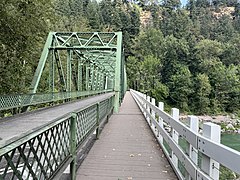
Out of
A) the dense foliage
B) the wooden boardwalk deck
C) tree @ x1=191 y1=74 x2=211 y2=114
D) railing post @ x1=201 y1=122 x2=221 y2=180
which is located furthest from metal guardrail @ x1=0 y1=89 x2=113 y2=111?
tree @ x1=191 y1=74 x2=211 y2=114

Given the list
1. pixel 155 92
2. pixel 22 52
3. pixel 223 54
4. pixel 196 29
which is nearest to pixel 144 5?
pixel 196 29

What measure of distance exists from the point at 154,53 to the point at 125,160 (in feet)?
295

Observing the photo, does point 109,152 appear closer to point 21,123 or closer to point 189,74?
point 21,123

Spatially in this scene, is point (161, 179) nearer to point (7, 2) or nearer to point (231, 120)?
point (7, 2)

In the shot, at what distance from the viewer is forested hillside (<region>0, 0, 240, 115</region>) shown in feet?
38.0

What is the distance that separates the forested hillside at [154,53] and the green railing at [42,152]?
6818 millimetres

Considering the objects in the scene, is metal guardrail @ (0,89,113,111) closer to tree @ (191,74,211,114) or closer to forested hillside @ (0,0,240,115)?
forested hillside @ (0,0,240,115)

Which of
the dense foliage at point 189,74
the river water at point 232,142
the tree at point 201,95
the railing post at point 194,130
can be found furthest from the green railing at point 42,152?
the tree at point 201,95

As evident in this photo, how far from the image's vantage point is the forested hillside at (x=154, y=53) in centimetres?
1159

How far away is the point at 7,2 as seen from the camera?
9.41 metres

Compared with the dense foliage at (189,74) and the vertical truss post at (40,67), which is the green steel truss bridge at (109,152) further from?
the dense foliage at (189,74)

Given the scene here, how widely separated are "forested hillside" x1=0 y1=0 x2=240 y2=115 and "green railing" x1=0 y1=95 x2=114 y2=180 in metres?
6.82

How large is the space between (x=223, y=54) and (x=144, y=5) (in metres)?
110

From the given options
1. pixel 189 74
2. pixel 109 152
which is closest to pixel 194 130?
pixel 109 152
